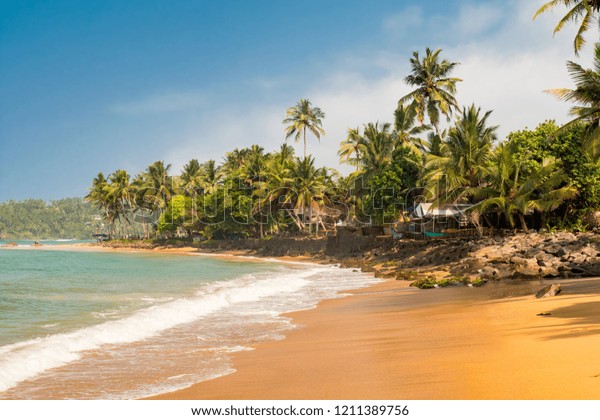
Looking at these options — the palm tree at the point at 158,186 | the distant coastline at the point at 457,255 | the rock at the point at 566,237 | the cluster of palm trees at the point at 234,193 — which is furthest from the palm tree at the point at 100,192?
the rock at the point at 566,237

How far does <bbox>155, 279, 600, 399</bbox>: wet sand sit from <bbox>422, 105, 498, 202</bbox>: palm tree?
2096 cm

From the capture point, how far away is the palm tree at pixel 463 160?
31203 mm

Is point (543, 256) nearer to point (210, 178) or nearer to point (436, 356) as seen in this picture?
point (436, 356)

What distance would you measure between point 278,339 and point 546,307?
4839mm

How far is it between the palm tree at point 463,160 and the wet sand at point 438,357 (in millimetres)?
20958

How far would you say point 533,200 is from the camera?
90.9 feet

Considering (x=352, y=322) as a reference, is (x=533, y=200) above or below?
above

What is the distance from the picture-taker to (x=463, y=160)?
1238 inches

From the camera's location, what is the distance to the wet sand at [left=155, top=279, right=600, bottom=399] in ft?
15.1

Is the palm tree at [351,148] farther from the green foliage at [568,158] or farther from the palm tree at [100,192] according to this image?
the palm tree at [100,192]
